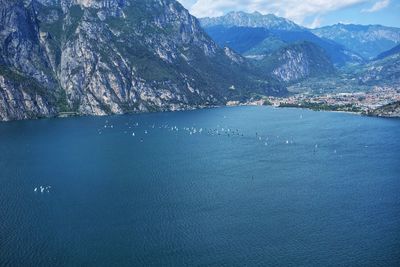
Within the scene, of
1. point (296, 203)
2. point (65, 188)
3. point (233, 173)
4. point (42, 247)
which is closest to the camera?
point (42, 247)

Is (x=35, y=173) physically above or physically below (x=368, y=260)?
above

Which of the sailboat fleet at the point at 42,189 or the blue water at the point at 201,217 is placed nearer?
the blue water at the point at 201,217

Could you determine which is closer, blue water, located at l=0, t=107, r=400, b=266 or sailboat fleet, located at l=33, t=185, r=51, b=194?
blue water, located at l=0, t=107, r=400, b=266

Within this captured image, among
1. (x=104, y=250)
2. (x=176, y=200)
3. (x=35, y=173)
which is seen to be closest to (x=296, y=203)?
(x=176, y=200)

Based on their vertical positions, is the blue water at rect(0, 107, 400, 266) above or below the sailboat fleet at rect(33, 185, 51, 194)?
below

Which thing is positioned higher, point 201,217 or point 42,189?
point 42,189

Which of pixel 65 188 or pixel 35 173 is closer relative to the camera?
pixel 65 188

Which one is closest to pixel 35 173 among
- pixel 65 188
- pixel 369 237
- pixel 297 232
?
pixel 65 188

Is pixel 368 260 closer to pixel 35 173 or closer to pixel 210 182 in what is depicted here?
pixel 210 182

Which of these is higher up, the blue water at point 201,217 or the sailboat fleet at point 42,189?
the sailboat fleet at point 42,189

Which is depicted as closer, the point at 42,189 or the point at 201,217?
the point at 201,217

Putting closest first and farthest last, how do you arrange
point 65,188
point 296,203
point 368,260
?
point 368,260, point 296,203, point 65,188
